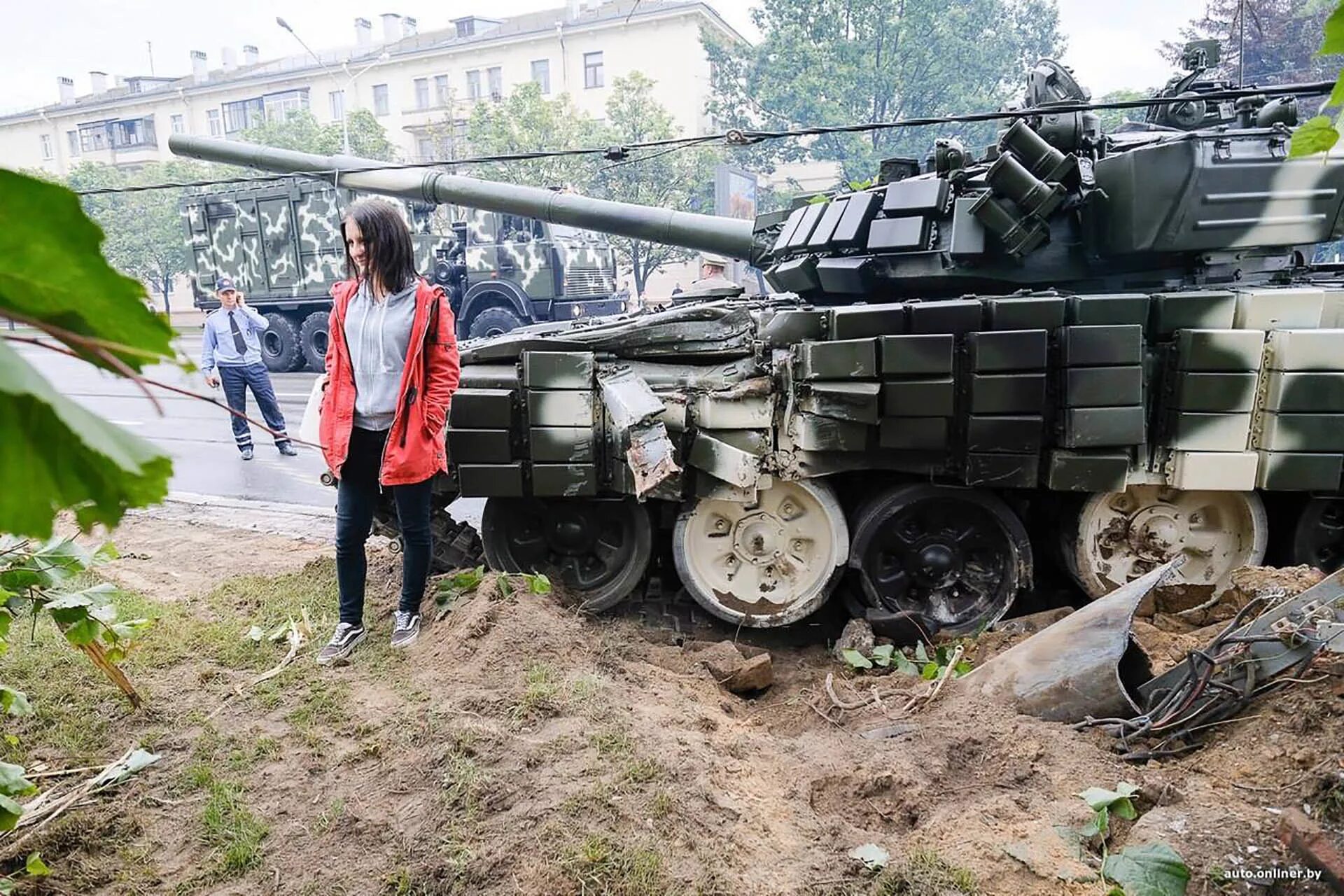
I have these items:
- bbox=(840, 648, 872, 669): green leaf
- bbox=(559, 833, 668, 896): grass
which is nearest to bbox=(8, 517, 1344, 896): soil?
bbox=(559, 833, 668, 896): grass

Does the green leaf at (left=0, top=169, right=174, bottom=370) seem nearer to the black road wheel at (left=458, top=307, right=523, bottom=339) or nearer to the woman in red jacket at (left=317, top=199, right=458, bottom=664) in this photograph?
the woman in red jacket at (left=317, top=199, right=458, bottom=664)

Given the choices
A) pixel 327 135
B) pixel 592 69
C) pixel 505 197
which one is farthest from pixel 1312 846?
pixel 592 69

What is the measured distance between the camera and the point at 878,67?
2569 cm

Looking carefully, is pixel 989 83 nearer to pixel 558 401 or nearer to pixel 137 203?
pixel 558 401

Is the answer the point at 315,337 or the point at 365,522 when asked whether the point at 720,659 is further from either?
the point at 315,337

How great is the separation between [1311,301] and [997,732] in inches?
95.1

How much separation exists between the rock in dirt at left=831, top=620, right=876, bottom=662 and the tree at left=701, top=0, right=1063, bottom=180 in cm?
2148

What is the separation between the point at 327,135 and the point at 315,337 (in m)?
17.9

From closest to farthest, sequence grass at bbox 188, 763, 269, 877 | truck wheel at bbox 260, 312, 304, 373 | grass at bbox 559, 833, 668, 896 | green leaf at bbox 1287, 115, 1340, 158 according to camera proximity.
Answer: green leaf at bbox 1287, 115, 1340, 158
grass at bbox 559, 833, 668, 896
grass at bbox 188, 763, 269, 877
truck wheel at bbox 260, 312, 304, 373

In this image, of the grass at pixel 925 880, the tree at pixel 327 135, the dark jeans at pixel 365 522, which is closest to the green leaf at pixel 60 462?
the grass at pixel 925 880

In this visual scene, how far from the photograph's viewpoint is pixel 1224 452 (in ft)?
13.7

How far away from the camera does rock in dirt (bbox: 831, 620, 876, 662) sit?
14.6 feet

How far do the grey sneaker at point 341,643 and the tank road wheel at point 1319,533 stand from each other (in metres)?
4.40

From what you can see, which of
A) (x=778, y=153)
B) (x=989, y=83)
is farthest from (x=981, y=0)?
(x=778, y=153)
